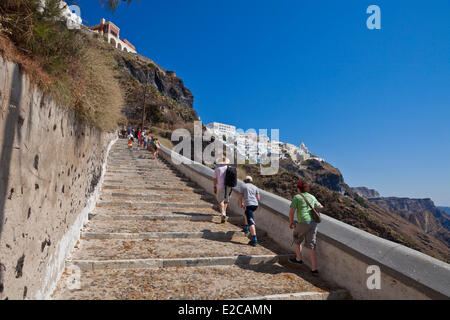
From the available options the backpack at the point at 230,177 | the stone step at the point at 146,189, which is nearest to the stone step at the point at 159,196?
the stone step at the point at 146,189

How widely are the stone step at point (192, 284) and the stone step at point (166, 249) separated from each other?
0.87ft

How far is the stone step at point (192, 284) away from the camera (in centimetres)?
258

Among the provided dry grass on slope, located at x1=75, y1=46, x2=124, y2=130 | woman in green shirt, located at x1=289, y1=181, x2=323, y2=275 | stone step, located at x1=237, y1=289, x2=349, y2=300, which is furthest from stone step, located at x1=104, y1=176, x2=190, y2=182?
stone step, located at x1=237, y1=289, x2=349, y2=300

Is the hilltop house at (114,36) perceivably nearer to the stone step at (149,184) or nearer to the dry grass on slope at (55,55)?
the stone step at (149,184)

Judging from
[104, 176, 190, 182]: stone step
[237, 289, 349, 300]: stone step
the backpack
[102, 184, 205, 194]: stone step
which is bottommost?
[237, 289, 349, 300]: stone step

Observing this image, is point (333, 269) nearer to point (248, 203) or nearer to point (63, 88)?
point (248, 203)

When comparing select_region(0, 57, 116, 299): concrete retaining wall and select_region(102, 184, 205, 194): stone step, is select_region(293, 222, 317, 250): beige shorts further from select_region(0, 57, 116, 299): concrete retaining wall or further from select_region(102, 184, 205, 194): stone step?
select_region(102, 184, 205, 194): stone step

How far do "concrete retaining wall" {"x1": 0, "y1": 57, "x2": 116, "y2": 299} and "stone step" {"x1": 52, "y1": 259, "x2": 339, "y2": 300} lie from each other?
0.39m

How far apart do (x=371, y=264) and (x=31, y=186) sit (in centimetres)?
343

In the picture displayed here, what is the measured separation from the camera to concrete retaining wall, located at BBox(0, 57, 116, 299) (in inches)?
61.1

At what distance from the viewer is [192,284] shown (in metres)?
2.90

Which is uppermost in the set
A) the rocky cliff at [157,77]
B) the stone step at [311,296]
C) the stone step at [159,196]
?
the rocky cliff at [157,77]

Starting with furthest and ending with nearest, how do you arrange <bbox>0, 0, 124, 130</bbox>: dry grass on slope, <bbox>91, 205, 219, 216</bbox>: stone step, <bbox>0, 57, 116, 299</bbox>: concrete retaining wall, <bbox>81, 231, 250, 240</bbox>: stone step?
<bbox>91, 205, 219, 216</bbox>: stone step
<bbox>81, 231, 250, 240</bbox>: stone step
<bbox>0, 0, 124, 130</bbox>: dry grass on slope
<bbox>0, 57, 116, 299</bbox>: concrete retaining wall
